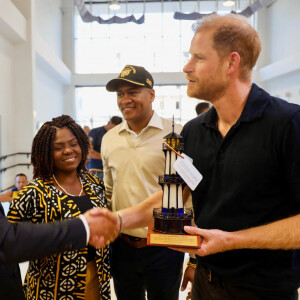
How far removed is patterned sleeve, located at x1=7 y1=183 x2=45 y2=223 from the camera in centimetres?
199

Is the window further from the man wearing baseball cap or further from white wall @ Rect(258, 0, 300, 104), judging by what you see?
the man wearing baseball cap

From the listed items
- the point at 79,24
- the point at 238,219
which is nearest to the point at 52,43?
the point at 79,24

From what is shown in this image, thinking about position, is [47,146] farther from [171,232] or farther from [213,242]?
[213,242]

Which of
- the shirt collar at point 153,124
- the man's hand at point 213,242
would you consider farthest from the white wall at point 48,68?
the man's hand at point 213,242

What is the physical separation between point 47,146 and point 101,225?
729mm

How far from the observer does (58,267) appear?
79.3 inches

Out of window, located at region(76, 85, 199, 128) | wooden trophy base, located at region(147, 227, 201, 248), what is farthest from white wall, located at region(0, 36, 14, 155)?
wooden trophy base, located at region(147, 227, 201, 248)

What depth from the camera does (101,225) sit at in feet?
5.90

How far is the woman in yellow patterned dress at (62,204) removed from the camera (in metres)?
2.02

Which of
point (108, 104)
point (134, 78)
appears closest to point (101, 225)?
point (134, 78)

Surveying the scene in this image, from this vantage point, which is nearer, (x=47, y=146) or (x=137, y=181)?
(x=47, y=146)

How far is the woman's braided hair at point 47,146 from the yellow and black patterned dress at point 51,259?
5.8 inches

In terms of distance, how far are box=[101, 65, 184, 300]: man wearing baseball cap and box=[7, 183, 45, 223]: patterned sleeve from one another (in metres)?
0.63

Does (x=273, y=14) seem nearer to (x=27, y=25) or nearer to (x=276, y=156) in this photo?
(x=27, y=25)
